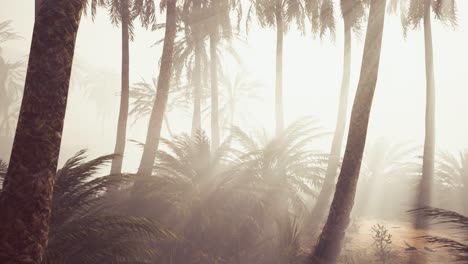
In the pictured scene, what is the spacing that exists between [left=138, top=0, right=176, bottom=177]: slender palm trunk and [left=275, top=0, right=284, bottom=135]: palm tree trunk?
5.37m

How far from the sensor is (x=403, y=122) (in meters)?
91.9

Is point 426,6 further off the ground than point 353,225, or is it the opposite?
point 426,6

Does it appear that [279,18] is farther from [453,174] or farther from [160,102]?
[453,174]

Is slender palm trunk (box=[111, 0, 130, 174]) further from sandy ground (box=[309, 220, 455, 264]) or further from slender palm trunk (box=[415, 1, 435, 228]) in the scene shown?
slender palm trunk (box=[415, 1, 435, 228])

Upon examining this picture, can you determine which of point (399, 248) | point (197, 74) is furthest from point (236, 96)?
point (399, 248)

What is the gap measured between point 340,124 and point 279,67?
407cm

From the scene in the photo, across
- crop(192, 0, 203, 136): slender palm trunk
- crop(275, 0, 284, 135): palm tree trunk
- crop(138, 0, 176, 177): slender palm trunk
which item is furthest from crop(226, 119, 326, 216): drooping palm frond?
crop(192, 0, 203, 136): slender palm trunk

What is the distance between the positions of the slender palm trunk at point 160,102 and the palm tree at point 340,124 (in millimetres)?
6151

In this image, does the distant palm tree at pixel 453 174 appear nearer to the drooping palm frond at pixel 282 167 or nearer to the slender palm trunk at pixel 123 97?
the drooping palm frond at pixel 282 167

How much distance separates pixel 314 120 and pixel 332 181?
2444 millimetres

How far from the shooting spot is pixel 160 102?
11102 mm

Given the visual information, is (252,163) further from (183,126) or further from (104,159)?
(183,126)

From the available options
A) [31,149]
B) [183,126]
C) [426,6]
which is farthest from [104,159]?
[183,126]

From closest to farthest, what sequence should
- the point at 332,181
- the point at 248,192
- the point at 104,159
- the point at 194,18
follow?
the point at 104,159 → the point at 248,192 → the point at 332,181 → the point at 194,18
